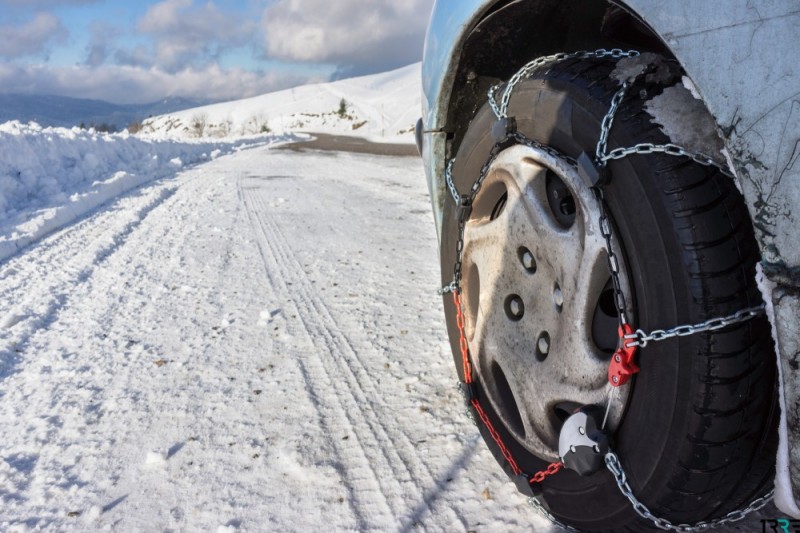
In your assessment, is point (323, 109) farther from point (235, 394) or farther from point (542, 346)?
point (542, 346)

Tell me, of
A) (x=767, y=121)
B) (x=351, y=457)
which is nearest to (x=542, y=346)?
(x=767, y=121)

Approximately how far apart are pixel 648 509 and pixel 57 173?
27.8ft

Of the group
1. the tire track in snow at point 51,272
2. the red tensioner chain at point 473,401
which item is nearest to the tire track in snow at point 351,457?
the red tensioner chain at point 473,401

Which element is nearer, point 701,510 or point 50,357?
point 701,510

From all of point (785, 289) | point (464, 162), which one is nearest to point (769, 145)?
point (785, 289)

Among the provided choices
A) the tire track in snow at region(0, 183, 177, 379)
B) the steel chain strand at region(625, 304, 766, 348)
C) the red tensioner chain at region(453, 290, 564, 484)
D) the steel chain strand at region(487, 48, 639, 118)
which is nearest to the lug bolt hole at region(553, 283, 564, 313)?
the steel chain strand at region(625, 304, 766, 348)

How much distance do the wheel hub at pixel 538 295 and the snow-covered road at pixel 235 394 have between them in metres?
0.38

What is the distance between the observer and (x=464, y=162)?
192 cm

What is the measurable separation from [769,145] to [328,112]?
101m

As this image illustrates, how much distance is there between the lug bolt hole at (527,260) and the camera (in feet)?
5.08

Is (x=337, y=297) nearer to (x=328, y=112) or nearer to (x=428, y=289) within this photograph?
(x=428, y=289)

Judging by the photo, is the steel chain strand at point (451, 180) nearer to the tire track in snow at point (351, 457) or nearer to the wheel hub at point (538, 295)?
the wheel hub at point (538, 295)

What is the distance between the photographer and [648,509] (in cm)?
121

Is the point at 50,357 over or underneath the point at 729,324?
underneath
